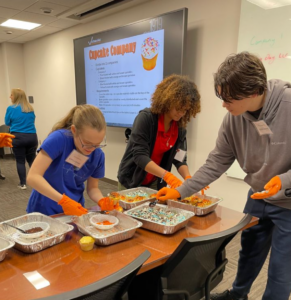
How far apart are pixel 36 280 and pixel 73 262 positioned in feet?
0.48

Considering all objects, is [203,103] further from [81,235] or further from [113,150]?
[81,235]

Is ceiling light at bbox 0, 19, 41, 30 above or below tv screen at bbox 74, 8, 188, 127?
above

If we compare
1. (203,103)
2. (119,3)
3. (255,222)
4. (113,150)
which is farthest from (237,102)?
(113,150)

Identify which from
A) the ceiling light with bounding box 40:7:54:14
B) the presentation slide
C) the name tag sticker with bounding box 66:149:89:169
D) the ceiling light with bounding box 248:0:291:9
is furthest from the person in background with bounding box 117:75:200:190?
the ceiling light with bounding box 40:7:54:14

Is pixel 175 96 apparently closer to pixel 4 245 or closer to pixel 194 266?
pixel 194 266

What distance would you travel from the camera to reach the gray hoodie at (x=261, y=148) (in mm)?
1189

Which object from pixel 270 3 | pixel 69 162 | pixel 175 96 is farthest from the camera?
pixel 270 3

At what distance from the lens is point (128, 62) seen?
340 centimetres

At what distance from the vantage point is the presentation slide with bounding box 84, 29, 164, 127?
3.10 m

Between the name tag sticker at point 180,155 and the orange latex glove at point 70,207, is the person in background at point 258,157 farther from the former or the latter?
the orange latex glove at point 70,207

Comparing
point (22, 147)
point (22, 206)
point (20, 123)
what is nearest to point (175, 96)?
point (22, 206)

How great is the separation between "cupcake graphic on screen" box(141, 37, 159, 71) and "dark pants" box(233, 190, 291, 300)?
2.12m

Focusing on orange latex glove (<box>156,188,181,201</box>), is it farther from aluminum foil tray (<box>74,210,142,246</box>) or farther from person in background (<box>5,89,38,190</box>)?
person in background (<box>5,89,38,190</box>)

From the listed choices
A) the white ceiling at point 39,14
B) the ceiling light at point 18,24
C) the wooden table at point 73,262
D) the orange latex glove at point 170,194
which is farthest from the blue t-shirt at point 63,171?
the ceiling light at point 18,24
